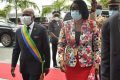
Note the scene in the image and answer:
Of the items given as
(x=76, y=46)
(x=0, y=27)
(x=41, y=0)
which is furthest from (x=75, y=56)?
(x=41, y=0)

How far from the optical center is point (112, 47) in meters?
3.61

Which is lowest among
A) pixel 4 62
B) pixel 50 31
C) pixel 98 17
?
pixel 4 62

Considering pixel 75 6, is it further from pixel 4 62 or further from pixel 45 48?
pixel 4 62

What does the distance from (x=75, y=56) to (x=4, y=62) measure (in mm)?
9773

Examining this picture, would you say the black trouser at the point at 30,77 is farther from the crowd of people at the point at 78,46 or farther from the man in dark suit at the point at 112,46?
the man in dark suit at the point at 112,46

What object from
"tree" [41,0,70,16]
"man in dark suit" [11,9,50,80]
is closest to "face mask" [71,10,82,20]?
"man in dark suit" [11,9,50,80]

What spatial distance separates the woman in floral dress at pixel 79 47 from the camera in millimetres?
5867

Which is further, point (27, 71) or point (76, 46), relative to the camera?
point (27, 71)

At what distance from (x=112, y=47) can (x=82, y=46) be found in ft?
7.52

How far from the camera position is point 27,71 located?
271 inches

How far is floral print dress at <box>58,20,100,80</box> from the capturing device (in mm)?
5855

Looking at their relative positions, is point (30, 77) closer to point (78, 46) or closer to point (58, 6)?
point (78, 46)

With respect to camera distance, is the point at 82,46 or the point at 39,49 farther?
the point at 39,49

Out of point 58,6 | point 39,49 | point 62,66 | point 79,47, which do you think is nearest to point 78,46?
point 79,47
